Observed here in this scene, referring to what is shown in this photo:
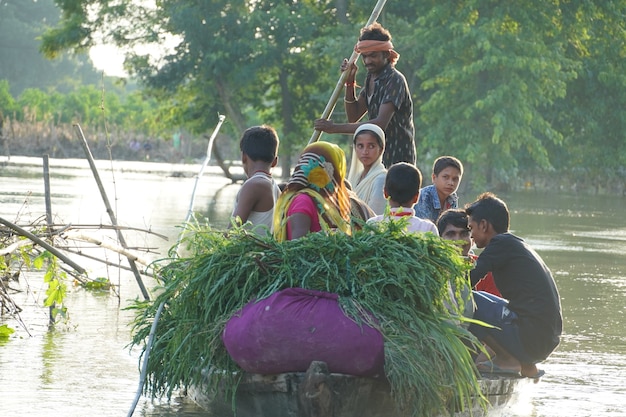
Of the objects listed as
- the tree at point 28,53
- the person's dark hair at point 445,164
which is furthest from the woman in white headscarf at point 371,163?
the tree at point 28,53

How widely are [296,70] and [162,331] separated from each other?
114ft

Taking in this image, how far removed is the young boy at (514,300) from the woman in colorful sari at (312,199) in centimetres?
106

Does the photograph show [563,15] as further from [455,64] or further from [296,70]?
[296,70]

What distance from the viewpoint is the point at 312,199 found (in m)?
5.87

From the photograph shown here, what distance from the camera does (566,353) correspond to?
887cm

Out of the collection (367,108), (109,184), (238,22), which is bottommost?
(109,184)

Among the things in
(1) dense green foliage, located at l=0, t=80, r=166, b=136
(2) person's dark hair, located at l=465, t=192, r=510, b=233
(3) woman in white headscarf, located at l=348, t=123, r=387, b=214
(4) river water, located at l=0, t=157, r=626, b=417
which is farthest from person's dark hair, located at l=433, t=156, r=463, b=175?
(1) dense green foliage, located at l=0, t=80, r=166, b=136

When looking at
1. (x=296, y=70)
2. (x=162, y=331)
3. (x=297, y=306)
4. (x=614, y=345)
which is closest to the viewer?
(x=297, y=306)

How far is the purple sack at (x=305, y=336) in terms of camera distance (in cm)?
523

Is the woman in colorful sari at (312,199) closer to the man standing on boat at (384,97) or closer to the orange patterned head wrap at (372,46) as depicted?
the man standing on boat at (384,97)

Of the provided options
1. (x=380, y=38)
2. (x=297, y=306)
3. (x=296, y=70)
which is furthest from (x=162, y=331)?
(x=296, y=70)

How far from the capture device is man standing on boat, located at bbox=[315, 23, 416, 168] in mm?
7867

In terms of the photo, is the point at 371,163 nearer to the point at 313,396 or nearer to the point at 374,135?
the point at 374,135

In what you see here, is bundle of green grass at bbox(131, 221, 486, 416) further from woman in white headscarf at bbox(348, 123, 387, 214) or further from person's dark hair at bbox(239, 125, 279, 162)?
woman in white headscarf at bbox(348, 123, 387, 214)
